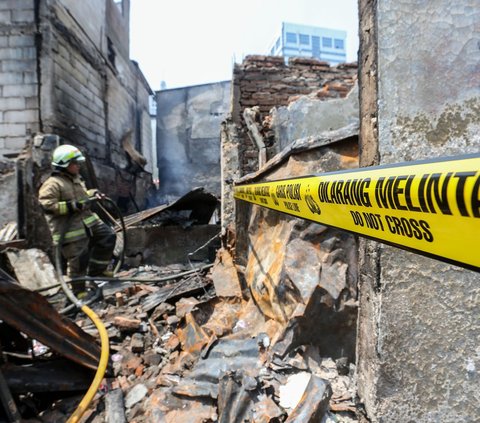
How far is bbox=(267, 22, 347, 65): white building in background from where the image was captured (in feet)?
102

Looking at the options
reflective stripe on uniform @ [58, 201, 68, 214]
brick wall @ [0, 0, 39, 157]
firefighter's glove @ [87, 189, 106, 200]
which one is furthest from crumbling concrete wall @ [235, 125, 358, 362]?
brick wall @ [0, 0, 39, 157]

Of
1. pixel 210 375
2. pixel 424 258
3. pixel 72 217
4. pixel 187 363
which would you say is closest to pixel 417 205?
pixel 424 258

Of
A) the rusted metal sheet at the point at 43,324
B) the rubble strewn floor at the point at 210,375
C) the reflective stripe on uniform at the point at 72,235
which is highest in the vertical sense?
the reflective stripe on uniform at the point at 72,235

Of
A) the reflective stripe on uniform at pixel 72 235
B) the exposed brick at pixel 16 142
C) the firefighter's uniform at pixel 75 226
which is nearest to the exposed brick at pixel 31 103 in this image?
the exposed brick at pixel 16 142

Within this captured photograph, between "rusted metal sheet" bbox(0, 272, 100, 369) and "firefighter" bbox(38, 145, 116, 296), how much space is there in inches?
83.7

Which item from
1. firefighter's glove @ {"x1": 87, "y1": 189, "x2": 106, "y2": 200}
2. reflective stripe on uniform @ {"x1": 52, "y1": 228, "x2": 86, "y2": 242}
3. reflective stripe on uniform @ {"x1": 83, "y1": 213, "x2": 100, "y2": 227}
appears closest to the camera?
reflective stripe on uniform @ {"x1": 52, "y1": 228, "x2": 86, "y2": 242}

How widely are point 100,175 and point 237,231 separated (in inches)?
269

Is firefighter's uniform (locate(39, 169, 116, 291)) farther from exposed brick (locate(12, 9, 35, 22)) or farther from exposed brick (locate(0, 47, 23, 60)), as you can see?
exposed brick (locate(12, 9, 35, 22))

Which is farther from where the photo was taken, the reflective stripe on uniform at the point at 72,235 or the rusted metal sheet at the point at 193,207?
the rusted metal sheet at the point at 193,207

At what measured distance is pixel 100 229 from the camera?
15.5 feet

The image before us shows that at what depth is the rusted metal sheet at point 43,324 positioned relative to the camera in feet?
6.59

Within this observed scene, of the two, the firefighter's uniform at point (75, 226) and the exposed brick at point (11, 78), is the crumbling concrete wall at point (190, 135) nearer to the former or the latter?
the exposed brick at point (11, 78)

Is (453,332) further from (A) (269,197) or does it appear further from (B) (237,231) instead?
(B) (237,231)

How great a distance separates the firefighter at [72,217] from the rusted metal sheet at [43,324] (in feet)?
6.98
